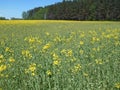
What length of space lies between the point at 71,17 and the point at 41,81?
7886 centimetres

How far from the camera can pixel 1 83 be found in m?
6.56

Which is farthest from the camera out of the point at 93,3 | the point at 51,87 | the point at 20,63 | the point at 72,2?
the point at 72,2

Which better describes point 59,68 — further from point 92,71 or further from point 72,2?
point 72,2

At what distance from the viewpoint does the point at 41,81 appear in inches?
272

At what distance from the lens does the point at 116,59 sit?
27.7ft

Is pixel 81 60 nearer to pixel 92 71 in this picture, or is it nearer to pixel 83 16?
pixel 92 71

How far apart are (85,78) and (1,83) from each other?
5.54ft

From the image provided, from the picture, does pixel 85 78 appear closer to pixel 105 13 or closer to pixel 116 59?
pixel 116 59

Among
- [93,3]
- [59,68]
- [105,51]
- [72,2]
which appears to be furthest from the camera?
[72,2]

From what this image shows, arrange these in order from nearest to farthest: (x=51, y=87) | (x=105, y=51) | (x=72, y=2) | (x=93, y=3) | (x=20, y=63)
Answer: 1. (x=51, y=87)
2. (x=20, y=63)
3. (x=105, y=51)
4. (x=93, y=3)
5. (x=72, y=2)

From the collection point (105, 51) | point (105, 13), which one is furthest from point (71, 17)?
point (105, 51)

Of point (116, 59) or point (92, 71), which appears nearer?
point (92, 71)

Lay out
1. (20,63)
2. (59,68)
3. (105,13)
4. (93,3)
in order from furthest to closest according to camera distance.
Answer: (93,3) → (105,13) → (20,63) → (59,68)

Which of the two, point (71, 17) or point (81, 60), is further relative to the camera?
point (71, 17)
